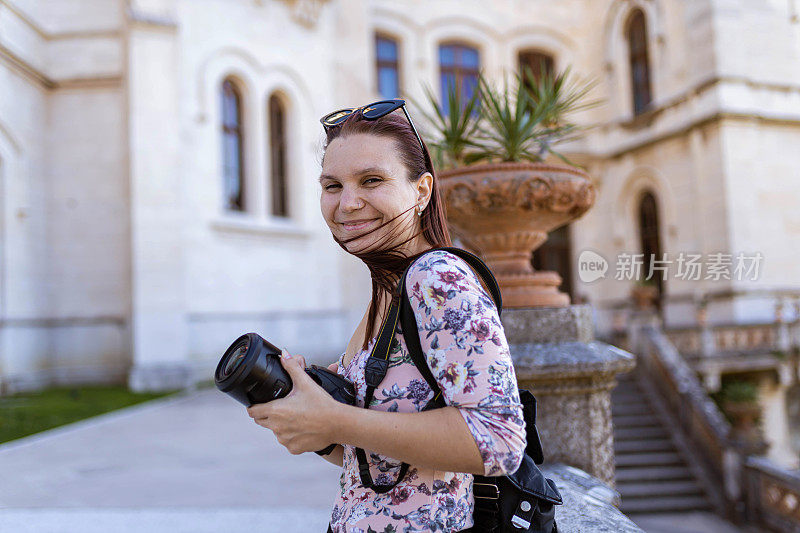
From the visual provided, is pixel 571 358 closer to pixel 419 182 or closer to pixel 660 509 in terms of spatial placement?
pixel 419 182

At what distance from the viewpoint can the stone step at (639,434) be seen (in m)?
11.2

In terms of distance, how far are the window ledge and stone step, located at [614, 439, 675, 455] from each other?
8413 mm

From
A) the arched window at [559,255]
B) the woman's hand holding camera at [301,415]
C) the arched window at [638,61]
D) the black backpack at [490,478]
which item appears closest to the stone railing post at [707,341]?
the arched window at [559,255]

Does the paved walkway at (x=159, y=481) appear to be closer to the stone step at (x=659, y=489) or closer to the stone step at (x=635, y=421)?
the stone step at (x=659, y=489)

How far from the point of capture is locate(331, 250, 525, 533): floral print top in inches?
42.5

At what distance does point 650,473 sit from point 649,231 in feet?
36.3

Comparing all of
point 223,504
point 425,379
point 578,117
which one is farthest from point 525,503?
point 578,117

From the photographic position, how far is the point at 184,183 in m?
12.1

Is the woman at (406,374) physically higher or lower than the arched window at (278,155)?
lower

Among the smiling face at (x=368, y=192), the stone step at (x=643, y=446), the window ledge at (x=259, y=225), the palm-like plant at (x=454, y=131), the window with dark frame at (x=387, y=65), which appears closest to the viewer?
the smiling face at (x=368, y=192)

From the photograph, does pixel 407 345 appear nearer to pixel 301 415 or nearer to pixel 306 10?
pixel 301 415

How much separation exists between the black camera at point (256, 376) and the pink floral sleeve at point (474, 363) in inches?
10.6

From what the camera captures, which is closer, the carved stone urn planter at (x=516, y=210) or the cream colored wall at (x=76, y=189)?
the carved stone urn planter at (x=516, y=210)

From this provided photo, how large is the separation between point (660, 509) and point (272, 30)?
510 inches
